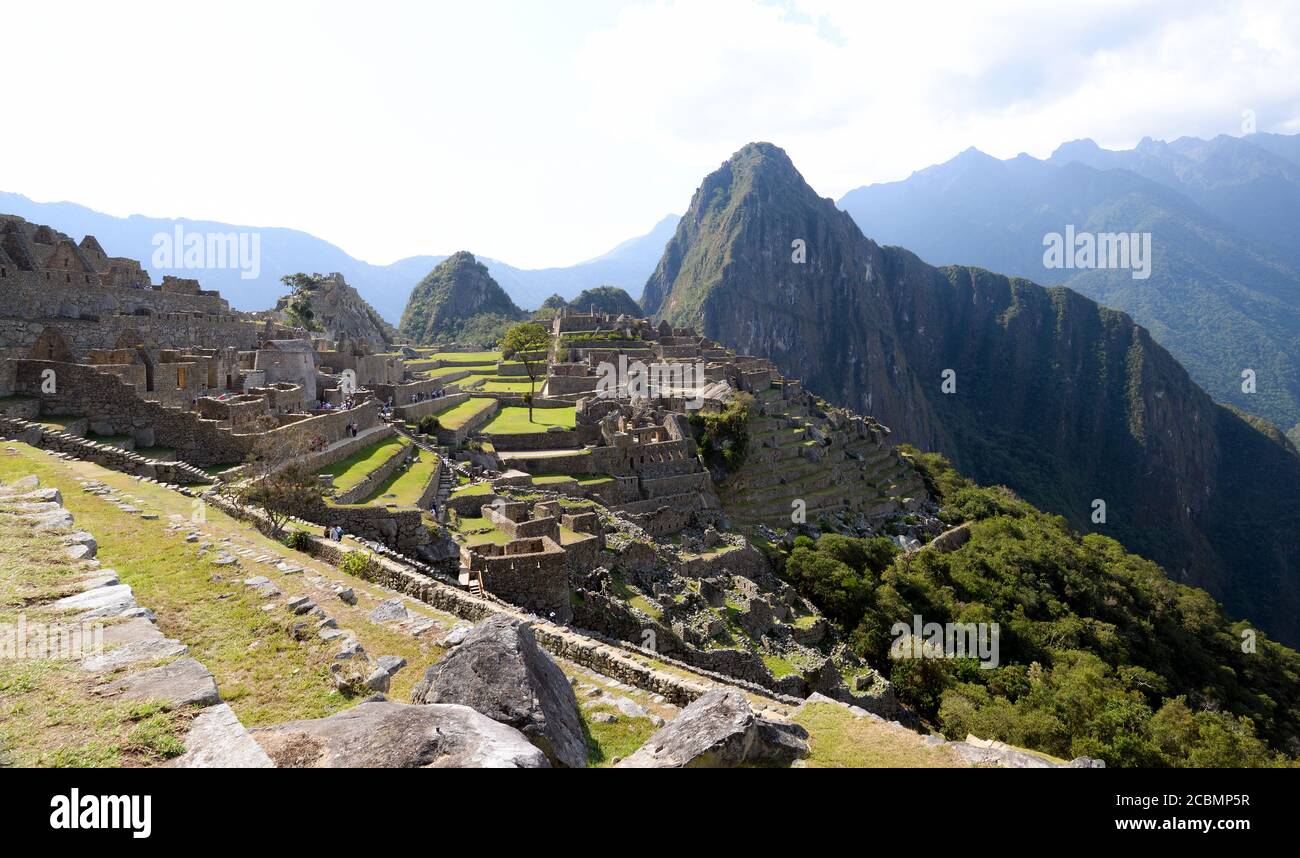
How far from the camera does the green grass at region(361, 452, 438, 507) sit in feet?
53.8

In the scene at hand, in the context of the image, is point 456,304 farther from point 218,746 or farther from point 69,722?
point 218,746

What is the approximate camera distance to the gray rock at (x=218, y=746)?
11.6 feet

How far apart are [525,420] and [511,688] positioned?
98.0ft

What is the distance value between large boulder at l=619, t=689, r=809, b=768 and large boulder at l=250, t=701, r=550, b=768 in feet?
3.65

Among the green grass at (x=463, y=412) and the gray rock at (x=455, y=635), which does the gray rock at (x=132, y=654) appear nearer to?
the gray rock at (x=455, y=635)

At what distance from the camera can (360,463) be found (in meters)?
18.8

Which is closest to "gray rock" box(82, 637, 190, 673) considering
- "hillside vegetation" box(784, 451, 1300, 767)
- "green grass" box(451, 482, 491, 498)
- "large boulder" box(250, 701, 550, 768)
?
"large boulder" box(250, 701, 550, 768)

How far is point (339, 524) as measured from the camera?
14047 mm

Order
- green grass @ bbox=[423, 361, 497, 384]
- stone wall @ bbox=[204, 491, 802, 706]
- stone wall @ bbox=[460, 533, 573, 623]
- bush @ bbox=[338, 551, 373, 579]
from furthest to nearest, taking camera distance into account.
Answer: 1. green grass @ bbox=[423, 361, 497, 384]
2. stone wall @ bbox=[460, 533, 573, 623]
3. bush @ bbox=[338, 551, 373, 579]
4. stone wall @ bbox=[204, 491, 802, 706]

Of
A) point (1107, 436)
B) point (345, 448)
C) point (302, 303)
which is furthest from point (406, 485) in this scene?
point (1107, 436)

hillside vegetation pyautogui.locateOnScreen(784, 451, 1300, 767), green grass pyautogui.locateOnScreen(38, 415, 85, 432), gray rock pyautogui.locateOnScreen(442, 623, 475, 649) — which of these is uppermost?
green grass pyautogui.locateOnScreen(38, 415, 85, 432)

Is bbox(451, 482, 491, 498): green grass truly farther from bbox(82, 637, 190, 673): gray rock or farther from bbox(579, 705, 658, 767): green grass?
bbox(82, 637, 190, 673): gray rock

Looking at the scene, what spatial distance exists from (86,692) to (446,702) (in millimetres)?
2407
